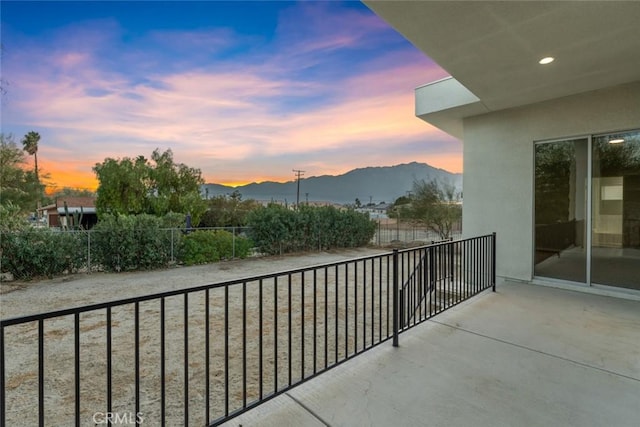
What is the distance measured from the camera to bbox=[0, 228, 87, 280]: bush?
6.20 metres

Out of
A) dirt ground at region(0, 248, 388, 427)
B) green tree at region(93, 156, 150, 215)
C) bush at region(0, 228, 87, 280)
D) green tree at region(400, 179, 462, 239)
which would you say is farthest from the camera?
green tree at region(93, 156, 150, 215)

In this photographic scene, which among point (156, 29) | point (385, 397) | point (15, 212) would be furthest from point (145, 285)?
point (385, 397)

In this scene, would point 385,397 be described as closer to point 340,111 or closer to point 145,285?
point 145,285

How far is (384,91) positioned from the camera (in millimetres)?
8383

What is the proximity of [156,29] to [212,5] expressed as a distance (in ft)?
5.05

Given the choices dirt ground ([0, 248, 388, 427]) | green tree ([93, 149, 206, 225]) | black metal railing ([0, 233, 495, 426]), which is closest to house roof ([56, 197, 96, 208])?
green tree ([93, 149, 206, 225])

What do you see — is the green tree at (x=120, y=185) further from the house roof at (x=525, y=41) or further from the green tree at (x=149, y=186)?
the house roof at (x=525, y=41)

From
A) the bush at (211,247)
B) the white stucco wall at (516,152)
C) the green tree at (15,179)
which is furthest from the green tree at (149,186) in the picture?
the white stucco wall at (516,152)

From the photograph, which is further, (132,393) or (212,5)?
(212,5)

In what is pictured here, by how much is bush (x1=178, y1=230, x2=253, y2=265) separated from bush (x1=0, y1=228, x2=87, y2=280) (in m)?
2.22

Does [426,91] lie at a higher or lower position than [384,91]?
lower

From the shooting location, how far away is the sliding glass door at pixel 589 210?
3836 millimetres

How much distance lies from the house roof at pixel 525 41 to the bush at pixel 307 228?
734cm

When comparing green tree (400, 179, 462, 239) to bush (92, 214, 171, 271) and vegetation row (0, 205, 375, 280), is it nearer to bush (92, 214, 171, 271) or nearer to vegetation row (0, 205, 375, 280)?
vegetation row (0, 205, 375, 280)
